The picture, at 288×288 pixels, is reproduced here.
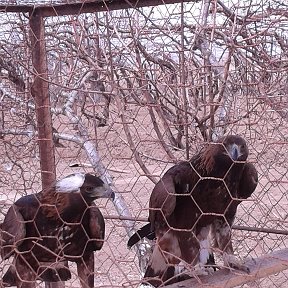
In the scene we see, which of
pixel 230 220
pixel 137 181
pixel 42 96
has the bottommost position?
pixel 230 220

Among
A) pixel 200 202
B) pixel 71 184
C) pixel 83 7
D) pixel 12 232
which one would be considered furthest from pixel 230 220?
pixel 83 7

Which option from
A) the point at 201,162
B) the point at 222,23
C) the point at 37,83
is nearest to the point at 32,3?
the point at 37,83

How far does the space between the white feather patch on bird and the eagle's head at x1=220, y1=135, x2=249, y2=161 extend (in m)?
0.58

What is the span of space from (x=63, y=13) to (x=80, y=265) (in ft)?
3.44

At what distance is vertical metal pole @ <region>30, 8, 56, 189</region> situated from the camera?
2.35m

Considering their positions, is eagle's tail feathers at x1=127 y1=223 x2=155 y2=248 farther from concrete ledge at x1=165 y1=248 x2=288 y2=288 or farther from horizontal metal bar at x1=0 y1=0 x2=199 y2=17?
horizontal metal bar at x1=0 y1=0 x2=199 y2=17

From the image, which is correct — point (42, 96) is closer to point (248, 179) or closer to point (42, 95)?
point (42, 95)

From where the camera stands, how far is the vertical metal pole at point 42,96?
7.72ft

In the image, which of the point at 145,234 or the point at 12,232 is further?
the point at 145,234

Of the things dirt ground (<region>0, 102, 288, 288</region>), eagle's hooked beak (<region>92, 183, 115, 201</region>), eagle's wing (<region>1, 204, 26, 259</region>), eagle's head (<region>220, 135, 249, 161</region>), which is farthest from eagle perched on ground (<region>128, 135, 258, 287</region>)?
dirt ground (<region>0, 102, 288, 288</region>)

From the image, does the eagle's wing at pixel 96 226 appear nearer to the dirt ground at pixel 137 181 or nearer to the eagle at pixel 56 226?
the eagle at pixel 56 226

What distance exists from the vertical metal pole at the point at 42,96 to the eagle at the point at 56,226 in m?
0.22

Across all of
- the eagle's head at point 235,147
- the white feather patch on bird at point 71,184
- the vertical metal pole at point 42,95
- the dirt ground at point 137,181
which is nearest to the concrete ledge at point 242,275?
the eagle's head at point 235,147

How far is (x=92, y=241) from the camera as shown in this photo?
228 cm
